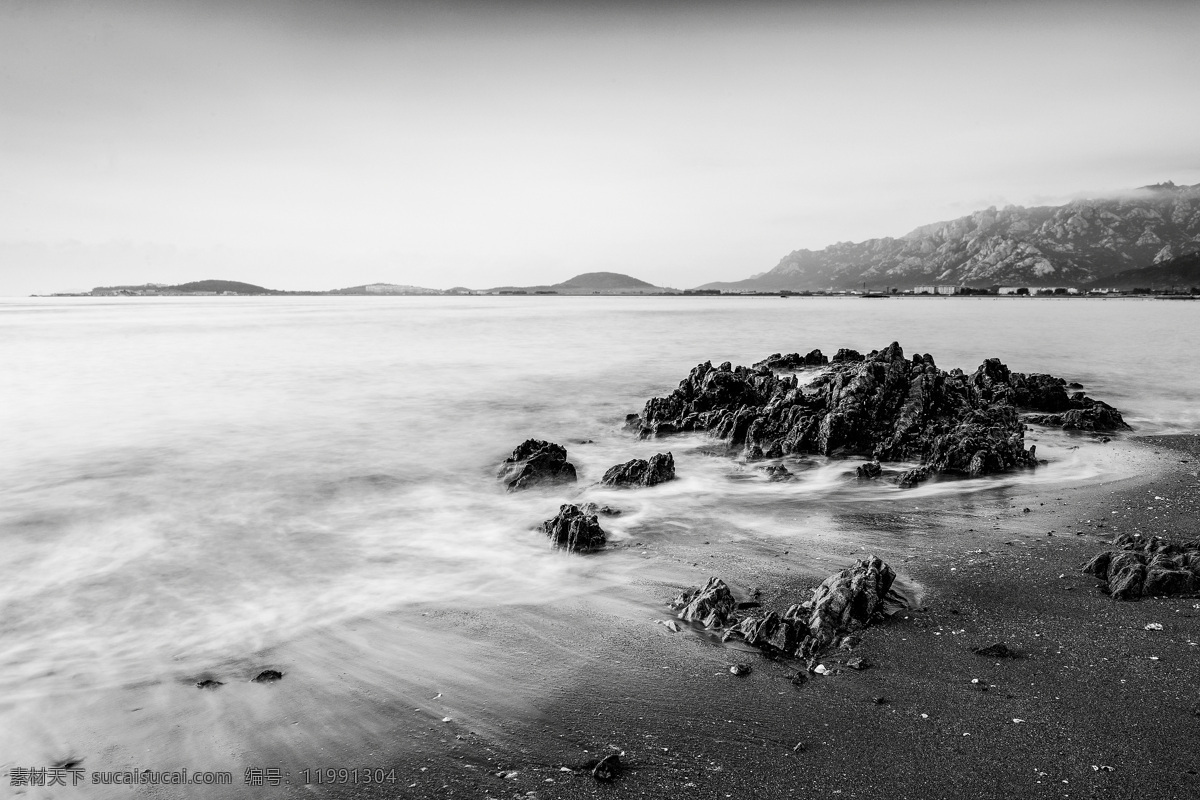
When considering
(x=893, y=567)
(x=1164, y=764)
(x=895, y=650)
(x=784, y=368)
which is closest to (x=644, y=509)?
(x=893, y=567)

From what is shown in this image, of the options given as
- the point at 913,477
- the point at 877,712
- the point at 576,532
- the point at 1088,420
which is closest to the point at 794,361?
the point at 1088,420

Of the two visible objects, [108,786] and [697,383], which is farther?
[697,383]

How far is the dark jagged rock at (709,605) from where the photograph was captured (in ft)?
20.8

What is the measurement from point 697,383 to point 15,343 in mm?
49285

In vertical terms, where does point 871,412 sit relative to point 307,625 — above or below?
above

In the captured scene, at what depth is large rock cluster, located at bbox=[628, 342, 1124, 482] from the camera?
12.7 m

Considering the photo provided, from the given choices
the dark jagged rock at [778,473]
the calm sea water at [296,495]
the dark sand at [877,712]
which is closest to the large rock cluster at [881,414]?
the calm sea water at [296,495]

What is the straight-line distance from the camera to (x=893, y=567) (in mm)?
7613

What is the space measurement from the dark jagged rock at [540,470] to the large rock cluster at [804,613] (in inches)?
216

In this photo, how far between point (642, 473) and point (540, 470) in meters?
1.83

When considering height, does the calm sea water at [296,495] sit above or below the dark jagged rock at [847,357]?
below

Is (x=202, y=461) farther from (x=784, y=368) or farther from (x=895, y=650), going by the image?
(x=784, y=368)

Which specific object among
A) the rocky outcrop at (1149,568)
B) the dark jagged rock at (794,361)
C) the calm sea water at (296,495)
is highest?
the dark jagged rock at (794,361)

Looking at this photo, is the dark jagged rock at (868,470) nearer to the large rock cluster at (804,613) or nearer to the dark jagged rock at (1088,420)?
the large rock cluster at (804,613)
